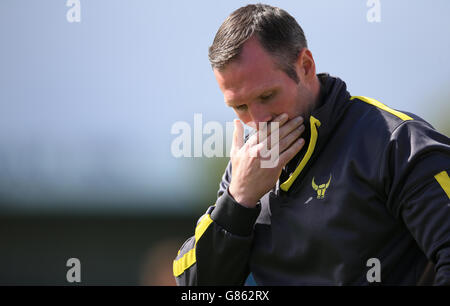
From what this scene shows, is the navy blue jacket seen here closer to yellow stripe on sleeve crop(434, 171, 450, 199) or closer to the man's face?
yellow stripe on sleeve crop(434, 171, 450, 199)

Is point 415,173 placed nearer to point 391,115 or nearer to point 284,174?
point 391,115

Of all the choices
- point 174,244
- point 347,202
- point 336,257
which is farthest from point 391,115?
point 174,244

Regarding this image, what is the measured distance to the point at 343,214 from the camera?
2.21m

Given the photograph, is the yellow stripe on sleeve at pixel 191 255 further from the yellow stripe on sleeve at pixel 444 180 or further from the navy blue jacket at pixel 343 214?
the yellow stripe on sleeve at pixel 444 180

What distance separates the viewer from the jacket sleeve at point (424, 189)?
1943 mm

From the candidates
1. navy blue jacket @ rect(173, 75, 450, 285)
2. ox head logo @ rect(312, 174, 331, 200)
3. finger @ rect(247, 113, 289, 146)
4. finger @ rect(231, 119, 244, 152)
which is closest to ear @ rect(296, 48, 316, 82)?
navy blue jacket @ rect(173, 75, 450, 285)

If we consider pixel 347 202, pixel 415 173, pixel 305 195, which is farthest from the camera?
pixel 305 195

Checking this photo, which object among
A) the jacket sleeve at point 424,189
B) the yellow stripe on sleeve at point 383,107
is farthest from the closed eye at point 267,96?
the jacket sleeve at point 424,189

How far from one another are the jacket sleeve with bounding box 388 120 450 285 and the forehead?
0.61m

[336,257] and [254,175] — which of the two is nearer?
[336,257]

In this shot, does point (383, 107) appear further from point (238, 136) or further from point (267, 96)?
point (238, 136)

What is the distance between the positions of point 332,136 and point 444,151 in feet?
1.68

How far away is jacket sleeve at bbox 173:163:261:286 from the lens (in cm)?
241

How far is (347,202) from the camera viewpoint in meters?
2.20
